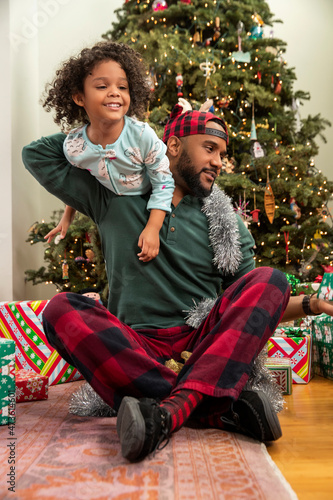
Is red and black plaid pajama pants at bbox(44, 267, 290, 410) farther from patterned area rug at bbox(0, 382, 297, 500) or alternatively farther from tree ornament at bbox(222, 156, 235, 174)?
tree ornament at bbox(222, 156, 235, 174)

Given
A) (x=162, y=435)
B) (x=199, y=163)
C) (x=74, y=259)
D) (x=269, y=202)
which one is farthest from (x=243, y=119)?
(x=162, y=435)

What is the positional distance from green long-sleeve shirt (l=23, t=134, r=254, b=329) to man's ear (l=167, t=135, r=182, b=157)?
163 millimetres

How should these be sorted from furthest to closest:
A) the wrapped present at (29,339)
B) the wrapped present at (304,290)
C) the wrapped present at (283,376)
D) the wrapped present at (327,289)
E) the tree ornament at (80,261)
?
the tree ornament at (80,261), the wrapped present at (304,290), the wrapped present at (29,339), the wrapped present at (283,376), the wrapped present at (327,289)

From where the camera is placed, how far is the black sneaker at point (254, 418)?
1.02 m

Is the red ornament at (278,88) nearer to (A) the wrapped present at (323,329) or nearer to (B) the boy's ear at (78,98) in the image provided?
(A) the wrapped present at (323,329)

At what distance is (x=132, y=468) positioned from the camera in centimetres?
85

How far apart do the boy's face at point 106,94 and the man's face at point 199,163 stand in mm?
238

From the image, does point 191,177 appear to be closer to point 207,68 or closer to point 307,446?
point 307,446

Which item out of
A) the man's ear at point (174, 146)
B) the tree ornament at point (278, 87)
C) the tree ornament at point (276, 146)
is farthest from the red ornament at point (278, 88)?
the man's ear at point (174, 146)

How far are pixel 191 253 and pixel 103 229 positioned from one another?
27 cm

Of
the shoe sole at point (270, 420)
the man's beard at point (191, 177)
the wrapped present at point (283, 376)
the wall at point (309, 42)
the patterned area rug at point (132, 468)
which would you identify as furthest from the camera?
the wall at point (309, 42)

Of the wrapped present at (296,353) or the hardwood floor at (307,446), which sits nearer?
the hardwood floor at (307,446)

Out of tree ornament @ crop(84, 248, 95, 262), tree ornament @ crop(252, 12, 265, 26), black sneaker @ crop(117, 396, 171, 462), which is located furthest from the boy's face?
tree ornament @ crop(252, 12, 265, 26)

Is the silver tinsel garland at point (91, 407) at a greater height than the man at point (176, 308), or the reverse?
the man at point (176, 308)
